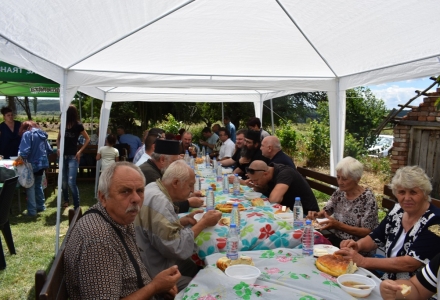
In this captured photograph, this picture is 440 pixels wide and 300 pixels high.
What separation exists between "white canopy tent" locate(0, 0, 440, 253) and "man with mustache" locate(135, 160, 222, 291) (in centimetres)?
172

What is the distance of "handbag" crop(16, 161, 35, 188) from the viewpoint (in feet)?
18.8

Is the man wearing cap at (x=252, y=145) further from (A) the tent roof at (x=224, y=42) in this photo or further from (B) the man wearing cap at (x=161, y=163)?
(B) the man wearing cap at (x=161, y=163)

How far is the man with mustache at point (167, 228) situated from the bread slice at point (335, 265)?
81 centimetres

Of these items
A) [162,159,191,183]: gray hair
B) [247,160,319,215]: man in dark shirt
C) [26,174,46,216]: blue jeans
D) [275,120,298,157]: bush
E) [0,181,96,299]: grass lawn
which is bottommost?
[0,181,96,299]: grass lawn

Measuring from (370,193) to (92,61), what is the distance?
3.78 meters

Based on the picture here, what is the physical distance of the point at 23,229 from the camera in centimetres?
541

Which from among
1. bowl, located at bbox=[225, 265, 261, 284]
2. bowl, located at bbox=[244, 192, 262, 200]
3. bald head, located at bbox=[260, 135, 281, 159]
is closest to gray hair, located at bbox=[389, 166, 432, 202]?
bowl, located at bbox=[225, 265, 261, 284]

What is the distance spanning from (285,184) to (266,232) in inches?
46.4

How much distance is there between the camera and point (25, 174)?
580cm

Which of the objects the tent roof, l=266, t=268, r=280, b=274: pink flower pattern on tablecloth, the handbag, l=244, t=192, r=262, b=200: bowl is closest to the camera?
l=266, t=268, r=280, b=274: pink flower pattern on tablecloth

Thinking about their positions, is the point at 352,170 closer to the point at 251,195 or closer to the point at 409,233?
the point at 409,233

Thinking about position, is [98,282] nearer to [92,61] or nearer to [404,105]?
[92,61]

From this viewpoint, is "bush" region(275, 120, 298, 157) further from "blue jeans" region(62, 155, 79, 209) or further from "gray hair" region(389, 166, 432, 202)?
"gray hair" region(389, 166, 432, 202)

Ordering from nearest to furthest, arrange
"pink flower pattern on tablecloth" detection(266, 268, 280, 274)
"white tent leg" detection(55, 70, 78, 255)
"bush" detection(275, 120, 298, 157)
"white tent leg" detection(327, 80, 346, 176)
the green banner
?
"pink flower pattern on tablecloth" detection(266, 268, 280, 274) → "white tent leg" detection(55, 70, 78, 255) → "white tent leg" detection(327, 80, 346, 176) → the green banner → "bush" detection(275, 120, 298, 157)
